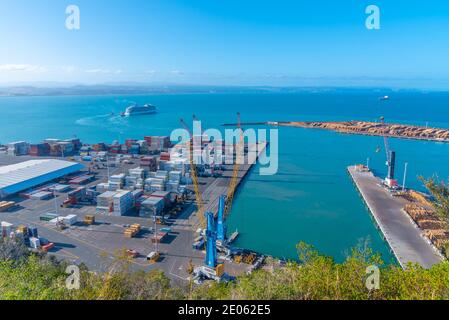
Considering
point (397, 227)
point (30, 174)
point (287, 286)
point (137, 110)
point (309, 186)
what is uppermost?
point (137, 110)

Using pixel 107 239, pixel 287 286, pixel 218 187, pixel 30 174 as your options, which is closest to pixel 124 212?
pixel 107 239

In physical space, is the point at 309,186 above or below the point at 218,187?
below

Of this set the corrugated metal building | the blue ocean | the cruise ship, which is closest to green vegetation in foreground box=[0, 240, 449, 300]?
the blue ocean

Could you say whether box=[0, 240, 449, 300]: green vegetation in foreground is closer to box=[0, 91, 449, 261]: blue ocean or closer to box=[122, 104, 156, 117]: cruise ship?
box=[0, 91, 449, 261]: blue ocean

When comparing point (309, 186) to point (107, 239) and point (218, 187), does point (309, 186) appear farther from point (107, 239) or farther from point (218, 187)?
point (107, 239)

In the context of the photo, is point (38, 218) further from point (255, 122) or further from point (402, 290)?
point (255, 122)

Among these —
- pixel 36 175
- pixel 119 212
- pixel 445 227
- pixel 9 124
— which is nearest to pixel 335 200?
pixel 445 227

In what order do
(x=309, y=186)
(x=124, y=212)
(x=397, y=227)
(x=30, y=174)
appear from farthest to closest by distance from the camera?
(x=309, y=186), (x=30, y=174), (x=124, y=212), (x=397, y=227)
